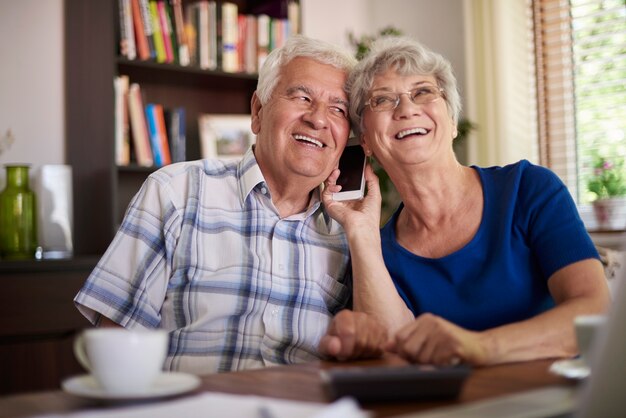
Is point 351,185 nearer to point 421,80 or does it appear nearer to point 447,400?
point 421,80

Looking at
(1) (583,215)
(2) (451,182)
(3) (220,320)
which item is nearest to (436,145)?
(2) (451,182)

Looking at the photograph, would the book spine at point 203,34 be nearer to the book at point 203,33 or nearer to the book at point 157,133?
the book at point 203,33

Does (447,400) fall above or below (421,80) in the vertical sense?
below

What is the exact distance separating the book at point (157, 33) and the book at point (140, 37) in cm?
4

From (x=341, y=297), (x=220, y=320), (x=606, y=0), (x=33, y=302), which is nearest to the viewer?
(x=220, y=320)

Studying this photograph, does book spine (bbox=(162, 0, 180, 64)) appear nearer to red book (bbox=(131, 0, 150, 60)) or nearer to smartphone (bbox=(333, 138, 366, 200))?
red book (bbox=(131, 0, 150, 60))

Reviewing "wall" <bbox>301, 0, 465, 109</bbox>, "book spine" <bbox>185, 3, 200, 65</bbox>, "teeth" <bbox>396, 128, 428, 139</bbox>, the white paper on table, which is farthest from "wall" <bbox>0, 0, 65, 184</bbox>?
the white paper on table

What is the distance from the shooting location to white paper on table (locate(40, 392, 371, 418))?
2.40 feet

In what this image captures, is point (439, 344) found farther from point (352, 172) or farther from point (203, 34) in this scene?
point (203, 34)

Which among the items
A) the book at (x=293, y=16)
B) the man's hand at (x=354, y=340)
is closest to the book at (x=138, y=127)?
the book at (x=293, y=16)

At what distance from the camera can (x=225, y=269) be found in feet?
5.44

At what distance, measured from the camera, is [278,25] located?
3686mm

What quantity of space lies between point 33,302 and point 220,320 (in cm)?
136

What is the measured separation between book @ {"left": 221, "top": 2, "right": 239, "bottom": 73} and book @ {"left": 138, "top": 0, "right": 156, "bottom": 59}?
0.36m
